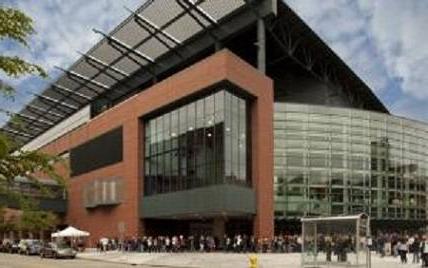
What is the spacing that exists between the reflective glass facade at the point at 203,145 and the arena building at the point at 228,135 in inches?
4.0

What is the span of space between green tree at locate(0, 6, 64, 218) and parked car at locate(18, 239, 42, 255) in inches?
2498

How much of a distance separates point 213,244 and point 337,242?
24.2m

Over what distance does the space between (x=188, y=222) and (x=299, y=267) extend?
30.6 meters

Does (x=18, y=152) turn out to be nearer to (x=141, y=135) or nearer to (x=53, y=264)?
(x=53, y=264)

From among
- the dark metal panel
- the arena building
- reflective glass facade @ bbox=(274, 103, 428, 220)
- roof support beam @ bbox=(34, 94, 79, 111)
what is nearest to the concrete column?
the arena building

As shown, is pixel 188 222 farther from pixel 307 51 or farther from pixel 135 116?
pixel 307 51

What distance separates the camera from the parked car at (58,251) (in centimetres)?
6331

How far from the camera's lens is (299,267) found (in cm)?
4247

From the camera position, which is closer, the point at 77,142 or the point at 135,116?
the point at 135,116

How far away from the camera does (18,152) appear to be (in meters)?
9.01

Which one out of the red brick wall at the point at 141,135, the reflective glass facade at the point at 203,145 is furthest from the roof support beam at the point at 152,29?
the reflective glass facade at the point at 203,145

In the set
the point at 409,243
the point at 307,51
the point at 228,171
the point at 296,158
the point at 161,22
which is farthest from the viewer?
the point at 307,51

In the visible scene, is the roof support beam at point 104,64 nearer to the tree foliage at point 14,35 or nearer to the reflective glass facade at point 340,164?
the reflective glass facade at point 340,164

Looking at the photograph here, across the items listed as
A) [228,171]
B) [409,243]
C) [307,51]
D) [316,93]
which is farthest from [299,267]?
[316,93]
